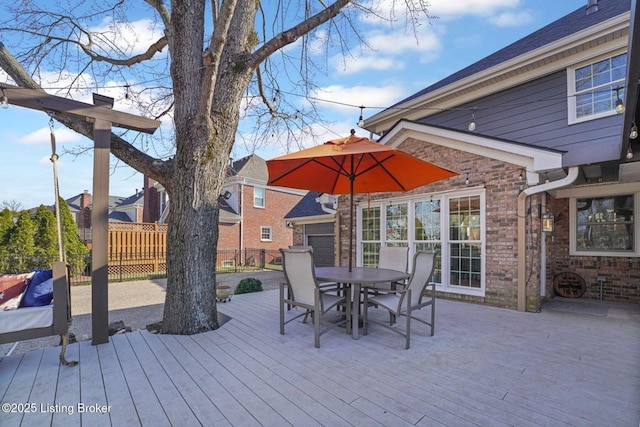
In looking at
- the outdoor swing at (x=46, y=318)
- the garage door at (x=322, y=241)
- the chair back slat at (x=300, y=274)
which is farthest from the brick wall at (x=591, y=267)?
the outdoor swing at (x=46, y=318)

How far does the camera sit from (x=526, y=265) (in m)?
5.38

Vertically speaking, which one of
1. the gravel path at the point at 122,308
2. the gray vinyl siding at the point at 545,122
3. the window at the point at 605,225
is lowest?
the gravel path at the point at 122,308

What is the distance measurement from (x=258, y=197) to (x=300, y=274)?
16438 mm

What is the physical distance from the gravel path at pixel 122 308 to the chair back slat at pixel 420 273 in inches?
93.8

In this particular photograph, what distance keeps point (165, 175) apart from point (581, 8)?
1042 centimetres

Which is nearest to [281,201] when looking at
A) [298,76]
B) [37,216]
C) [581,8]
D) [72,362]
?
[37,216]

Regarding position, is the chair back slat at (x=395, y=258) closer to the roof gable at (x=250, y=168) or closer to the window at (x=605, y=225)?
the window at (x=605, y=225)

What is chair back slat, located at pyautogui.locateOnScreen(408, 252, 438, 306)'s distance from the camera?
3.78 meters

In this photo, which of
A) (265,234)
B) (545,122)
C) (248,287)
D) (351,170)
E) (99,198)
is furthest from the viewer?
(265,234)

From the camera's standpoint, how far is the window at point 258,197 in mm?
19484

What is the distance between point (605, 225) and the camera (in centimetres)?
684

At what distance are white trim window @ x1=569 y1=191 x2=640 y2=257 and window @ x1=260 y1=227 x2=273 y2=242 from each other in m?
15.8

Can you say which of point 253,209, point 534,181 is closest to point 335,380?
point 534,181

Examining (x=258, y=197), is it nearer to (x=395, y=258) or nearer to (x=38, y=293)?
(x=395, y=258)
